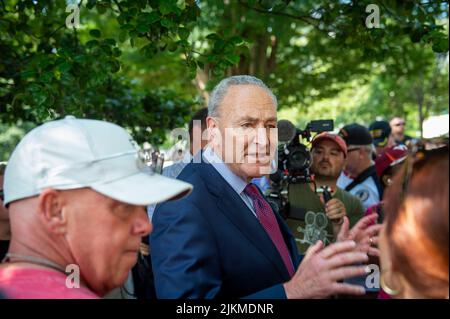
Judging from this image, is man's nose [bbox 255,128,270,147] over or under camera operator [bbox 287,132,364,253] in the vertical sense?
over

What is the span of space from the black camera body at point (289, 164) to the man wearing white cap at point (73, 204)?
2.50 meters

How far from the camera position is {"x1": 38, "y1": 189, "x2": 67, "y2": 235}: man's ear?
1.81 m

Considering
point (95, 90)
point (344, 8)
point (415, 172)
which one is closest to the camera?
point (415, 172)

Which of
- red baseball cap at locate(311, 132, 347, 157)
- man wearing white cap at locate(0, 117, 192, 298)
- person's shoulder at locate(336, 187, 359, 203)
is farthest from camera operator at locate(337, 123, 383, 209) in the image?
man wearing white cap at locate(0, 117, 192, 298)

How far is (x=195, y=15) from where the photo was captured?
14.0 feet

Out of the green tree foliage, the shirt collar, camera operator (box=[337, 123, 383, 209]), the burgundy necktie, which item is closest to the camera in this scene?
the burgundy necktie

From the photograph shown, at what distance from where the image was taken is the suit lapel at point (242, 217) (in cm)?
268

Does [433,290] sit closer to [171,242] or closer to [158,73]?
[171,242]

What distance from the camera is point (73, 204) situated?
184cm

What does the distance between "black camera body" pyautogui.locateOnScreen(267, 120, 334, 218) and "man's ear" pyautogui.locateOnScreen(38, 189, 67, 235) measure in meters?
2.66

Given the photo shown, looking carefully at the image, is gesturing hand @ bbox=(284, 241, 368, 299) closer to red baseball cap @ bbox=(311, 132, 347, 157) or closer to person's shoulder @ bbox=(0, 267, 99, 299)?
person's shoulder @ bbox=(0, 267, 99, 299)

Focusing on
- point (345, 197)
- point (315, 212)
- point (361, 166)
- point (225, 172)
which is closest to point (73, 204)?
point (225, 172)
